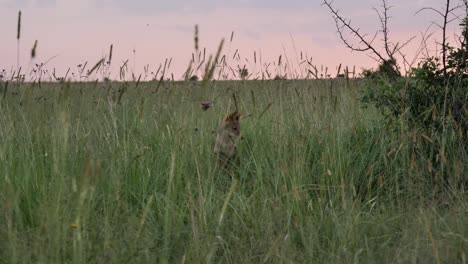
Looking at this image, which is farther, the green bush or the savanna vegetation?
A: the green bush

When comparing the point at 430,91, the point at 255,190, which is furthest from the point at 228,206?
the point at 430,91

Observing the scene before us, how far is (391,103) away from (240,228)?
221 centimetres

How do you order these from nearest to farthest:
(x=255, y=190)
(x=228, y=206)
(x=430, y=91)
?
(x=228, y=206), (x=255, y=190), (x=430, y=91)

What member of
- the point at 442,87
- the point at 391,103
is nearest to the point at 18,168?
the point at 391,103

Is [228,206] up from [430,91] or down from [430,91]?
down

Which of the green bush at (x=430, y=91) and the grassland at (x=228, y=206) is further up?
the green bush at (x=430, y=91)

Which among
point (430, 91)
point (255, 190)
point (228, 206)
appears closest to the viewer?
point (228, 206)

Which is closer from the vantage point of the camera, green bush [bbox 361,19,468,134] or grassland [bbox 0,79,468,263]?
grassland [bbox 0,79,468,263]

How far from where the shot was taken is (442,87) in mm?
5020

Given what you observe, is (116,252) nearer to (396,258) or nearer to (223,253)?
(223,253)

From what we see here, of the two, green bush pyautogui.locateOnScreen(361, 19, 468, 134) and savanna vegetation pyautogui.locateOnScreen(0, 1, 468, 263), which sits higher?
green bush pyautogui.locateOnScreen(361, 19, 468, 134)

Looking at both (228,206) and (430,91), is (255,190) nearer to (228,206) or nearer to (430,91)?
(228,206)

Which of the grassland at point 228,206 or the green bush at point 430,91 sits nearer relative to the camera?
the grassland at point 228,206

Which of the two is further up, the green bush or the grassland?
the green bush
